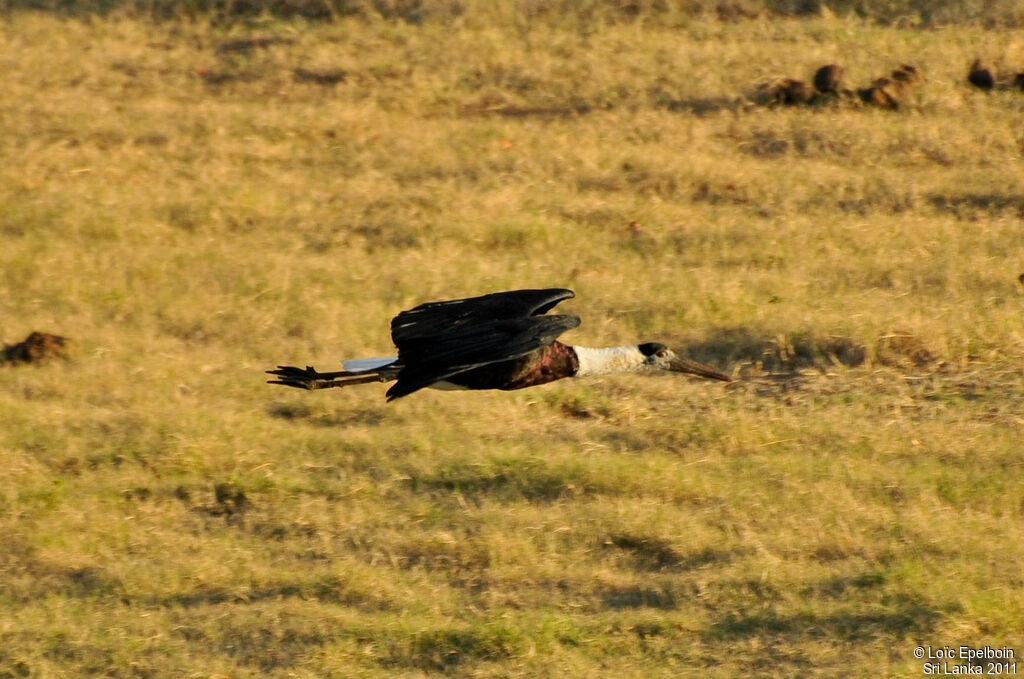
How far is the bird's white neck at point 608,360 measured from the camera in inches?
225

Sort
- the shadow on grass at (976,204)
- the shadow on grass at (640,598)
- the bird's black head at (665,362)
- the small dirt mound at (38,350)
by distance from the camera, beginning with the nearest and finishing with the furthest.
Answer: the shadow on grass at (640,598) < the bird's black head at (665,362) < the small dirt mound at (38,350) < the shadow on grass at (976,204)

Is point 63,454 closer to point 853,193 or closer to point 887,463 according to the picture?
point 887,463

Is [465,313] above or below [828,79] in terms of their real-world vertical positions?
below

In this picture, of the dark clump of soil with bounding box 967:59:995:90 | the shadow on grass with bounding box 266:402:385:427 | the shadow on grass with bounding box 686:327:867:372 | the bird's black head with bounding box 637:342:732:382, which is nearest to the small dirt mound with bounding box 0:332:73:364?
the shadow on grass with bounding box 266:402:385:427

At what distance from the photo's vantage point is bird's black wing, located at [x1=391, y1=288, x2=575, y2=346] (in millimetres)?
5156

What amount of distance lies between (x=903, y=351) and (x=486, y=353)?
3.10m

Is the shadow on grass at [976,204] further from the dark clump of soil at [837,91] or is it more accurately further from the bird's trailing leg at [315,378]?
the bird's trailing leg at [315,378]

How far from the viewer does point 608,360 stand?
5848 millimetres

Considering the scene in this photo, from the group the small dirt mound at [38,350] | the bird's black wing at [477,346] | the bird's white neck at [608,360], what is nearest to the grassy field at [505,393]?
the small dirt mound at [38,350]

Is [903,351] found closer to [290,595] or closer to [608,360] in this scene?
[608,360]

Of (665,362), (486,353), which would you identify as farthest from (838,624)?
(665,362)

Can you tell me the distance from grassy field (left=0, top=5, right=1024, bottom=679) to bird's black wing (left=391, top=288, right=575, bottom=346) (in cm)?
86

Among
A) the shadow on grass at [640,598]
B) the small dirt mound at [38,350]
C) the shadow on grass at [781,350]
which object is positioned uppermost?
the small dirt mound at [38,350]

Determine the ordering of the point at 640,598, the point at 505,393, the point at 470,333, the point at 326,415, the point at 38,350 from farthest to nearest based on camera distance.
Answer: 1. the point at 38,350
2. the point at 505,393
3. the point at 326,415
4. the point at 640,598
5. the point at 470,333
